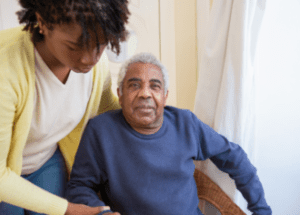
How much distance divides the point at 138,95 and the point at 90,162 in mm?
349

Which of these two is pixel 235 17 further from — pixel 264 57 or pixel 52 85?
pixel 52 85

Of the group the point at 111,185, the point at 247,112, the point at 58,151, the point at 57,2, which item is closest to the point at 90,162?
the point at 111,185

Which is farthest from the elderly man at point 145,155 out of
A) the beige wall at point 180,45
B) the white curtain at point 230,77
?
the beige wall at point 180,45

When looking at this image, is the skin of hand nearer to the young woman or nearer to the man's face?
the young woman

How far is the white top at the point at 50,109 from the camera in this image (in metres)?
0.79

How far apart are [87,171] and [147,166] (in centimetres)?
26

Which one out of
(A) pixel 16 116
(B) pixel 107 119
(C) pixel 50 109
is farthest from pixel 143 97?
(A) pixel 16 116

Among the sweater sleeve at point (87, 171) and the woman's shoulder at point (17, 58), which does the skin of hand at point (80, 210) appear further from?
the woman's shoulder at point (17, 58)

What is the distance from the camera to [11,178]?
0.71m

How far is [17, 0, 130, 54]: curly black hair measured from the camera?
546mm

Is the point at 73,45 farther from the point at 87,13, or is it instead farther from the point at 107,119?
the point at 107,119

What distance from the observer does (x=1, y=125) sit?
0.65 m

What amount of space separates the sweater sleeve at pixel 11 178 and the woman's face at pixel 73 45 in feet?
0.54

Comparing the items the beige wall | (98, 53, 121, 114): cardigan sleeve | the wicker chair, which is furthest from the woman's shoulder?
the beige wall
